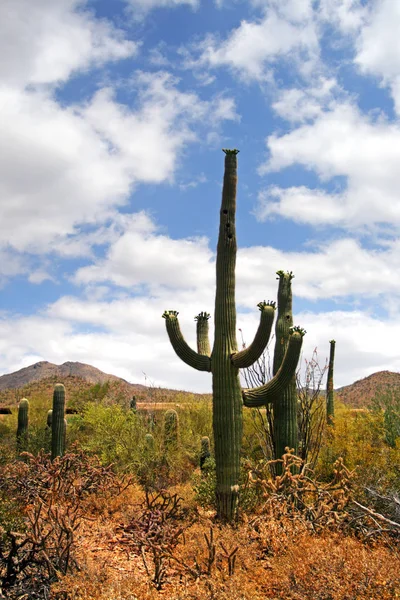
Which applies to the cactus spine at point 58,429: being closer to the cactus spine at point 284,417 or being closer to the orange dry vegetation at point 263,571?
the cactus spine at point 284,417

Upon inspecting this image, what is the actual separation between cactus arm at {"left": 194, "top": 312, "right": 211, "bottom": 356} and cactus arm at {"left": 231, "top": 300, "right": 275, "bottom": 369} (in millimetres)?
1298

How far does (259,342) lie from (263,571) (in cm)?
401

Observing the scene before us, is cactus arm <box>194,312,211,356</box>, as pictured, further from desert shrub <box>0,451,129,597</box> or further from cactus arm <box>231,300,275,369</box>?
desert shrub <box>0,451,129,597</box>

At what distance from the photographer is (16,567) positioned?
18.9ft

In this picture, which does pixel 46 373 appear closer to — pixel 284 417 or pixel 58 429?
pixel 58 429

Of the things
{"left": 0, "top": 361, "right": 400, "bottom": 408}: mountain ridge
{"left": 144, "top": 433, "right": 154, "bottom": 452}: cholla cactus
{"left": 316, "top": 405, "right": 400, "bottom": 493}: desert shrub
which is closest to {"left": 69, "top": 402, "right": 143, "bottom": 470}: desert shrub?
{"left": 144, "top": 433, "right": 154, "bottom": 452}: cholla cactus

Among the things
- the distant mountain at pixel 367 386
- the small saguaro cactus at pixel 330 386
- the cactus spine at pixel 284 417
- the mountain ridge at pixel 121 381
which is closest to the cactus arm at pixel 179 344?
the cactus spine at pixel 284 417

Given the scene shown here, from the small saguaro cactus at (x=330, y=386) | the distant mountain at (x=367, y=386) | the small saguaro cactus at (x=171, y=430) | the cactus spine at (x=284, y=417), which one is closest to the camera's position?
the cactus spine at (x=284, y=417)

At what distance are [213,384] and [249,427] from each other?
22.3ft

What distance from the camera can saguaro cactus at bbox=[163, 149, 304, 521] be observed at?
8.91m

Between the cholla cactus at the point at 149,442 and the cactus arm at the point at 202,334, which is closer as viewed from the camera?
the cactus arm at the point at 202,334

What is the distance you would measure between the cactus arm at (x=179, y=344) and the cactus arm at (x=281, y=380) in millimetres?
1008

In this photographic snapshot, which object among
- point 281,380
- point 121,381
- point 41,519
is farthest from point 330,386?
point 121,381

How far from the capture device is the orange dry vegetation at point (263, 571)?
477cm
